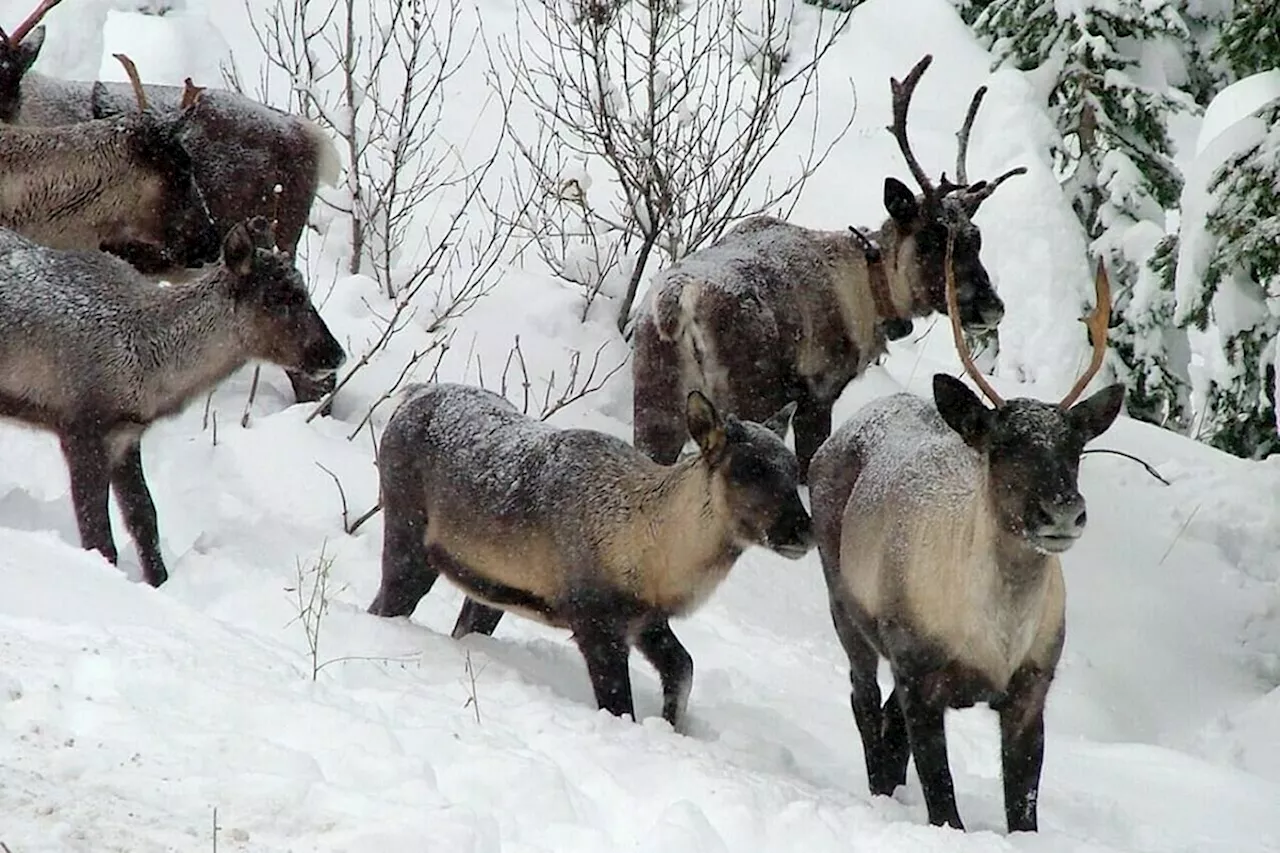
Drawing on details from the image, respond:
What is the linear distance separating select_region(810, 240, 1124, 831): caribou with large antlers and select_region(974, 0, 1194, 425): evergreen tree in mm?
7411

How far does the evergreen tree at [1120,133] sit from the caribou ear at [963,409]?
25.9 ft

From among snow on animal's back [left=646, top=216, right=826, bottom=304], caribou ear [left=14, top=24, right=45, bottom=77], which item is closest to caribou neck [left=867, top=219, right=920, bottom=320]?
snow on animal's back [left=646, top=216, right=826, bottom=304]

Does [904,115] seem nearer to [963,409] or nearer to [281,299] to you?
[281,299]

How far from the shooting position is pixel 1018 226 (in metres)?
13.4

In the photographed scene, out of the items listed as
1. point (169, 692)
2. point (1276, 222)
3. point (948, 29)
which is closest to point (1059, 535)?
point (169, 692)

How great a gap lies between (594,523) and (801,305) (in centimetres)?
309

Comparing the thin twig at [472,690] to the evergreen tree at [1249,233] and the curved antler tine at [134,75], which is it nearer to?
the curved antler tine at [134,75]

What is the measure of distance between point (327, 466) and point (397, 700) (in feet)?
13.2

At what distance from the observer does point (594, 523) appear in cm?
652

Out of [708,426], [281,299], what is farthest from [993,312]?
[281,299]

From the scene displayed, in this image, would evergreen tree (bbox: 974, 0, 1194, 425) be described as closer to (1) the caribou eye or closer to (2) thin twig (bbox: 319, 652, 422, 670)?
(1) the caribou eye

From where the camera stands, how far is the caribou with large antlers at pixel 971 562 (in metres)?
5.05

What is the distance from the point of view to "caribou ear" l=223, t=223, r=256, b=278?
7.67 meters

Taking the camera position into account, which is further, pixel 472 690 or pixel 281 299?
pixel 281 299
